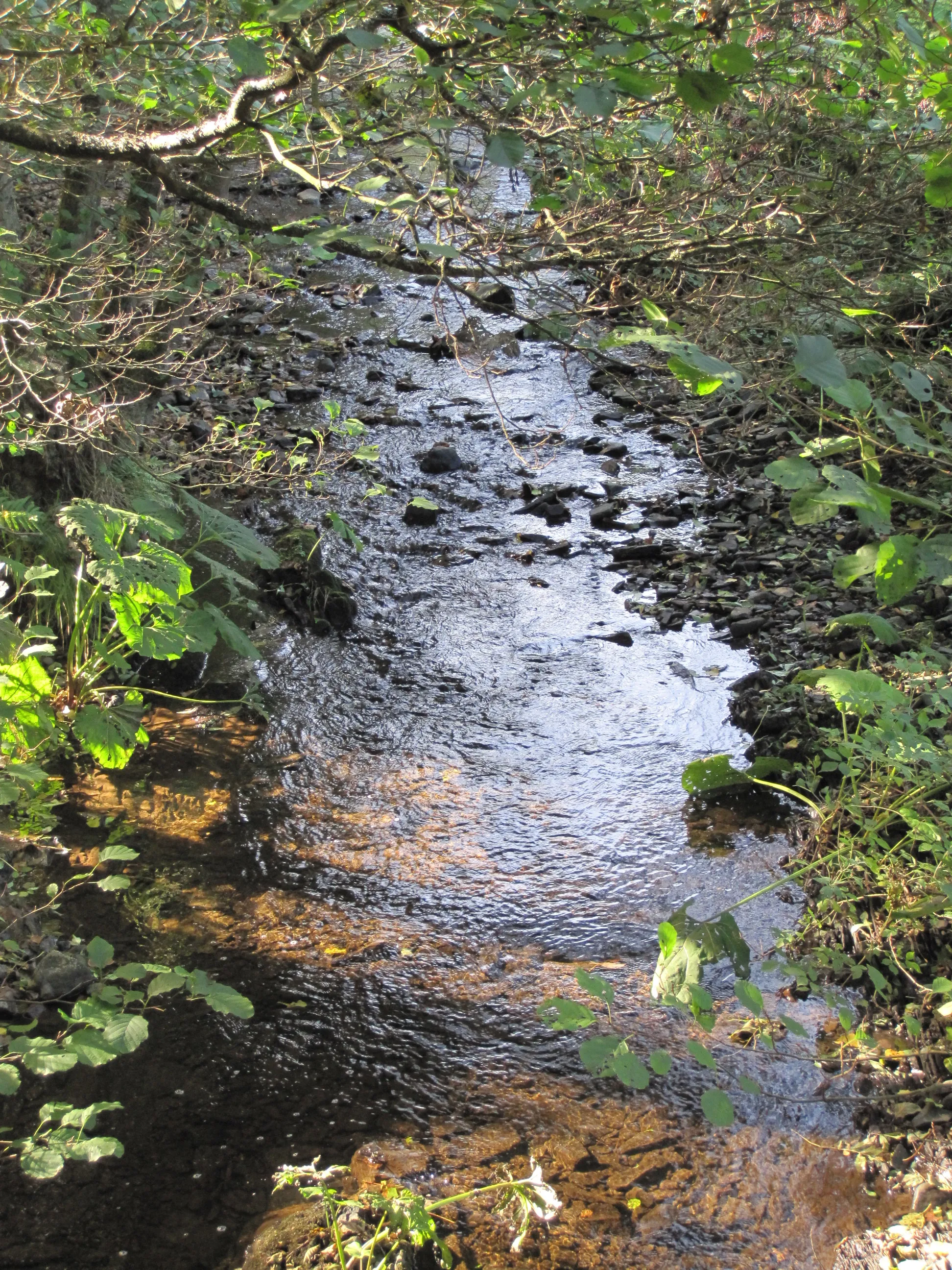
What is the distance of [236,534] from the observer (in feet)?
14.3

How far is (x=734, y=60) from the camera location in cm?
189

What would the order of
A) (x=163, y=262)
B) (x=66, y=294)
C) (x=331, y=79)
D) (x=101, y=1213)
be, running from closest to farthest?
(x=101, y=1213) → (x=331, y=79) → (x=66, y=294) → (x=163, y=262)

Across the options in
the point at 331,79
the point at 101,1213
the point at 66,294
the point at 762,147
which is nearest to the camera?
the point at 101,1213

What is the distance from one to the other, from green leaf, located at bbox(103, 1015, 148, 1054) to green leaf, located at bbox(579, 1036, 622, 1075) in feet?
3.45

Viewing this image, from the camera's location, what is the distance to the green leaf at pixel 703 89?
1864 mm

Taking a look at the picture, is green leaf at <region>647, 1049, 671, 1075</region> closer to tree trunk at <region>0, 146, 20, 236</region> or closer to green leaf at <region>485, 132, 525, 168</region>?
green leaf at <region>485, 132, 525, 168</region>

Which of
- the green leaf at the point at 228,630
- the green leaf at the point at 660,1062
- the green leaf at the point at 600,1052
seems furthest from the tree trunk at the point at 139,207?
the green leaf at the point at 660,1062

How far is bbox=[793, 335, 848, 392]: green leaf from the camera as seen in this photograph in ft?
6.72

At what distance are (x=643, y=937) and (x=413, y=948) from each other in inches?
30.1

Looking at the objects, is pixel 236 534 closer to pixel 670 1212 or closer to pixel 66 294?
pixel 66 294

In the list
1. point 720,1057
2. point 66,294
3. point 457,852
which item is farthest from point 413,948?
point 66,294

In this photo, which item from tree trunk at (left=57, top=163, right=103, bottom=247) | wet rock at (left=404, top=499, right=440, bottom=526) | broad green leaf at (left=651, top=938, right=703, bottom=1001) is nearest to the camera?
broad green leaf at (left=651, top=938, right=703, bottom=1001)

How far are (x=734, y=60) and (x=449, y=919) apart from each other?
8.68 feet

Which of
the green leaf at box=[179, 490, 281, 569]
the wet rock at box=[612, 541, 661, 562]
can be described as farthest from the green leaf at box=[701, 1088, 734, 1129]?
the wet rock at box=[612, 541, 661, 562]
